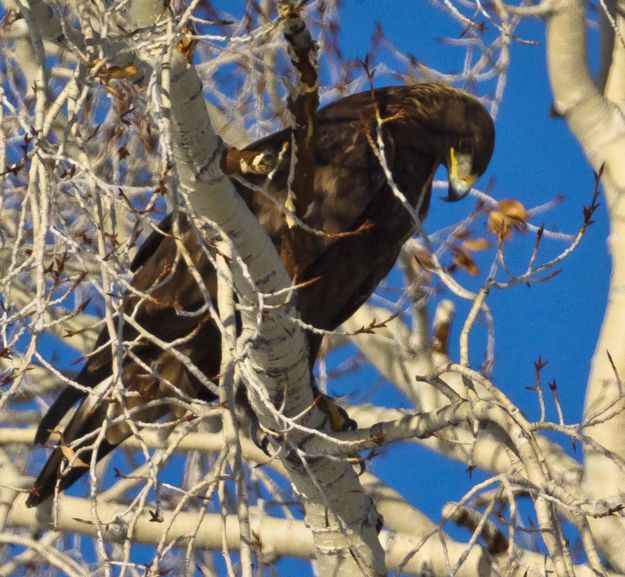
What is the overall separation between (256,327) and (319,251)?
1123 millimetres

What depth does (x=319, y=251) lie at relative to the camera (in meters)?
3.37

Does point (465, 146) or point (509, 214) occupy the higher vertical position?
point (465, 146)

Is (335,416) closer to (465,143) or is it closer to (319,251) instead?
(319,251)

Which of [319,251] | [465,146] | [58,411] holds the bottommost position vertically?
[58,411]

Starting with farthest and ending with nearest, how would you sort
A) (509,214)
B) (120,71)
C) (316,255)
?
(316,255) → (509,214) → (120,71)

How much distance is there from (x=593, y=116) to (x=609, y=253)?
1.60 ft

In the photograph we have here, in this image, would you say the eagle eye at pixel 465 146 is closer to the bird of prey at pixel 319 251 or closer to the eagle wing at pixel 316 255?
the bird of prey at pixel 319 251

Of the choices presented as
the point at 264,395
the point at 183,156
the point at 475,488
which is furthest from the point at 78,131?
the point at 475,488

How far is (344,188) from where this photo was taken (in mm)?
3572

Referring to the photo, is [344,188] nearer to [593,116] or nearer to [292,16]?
[593,116]

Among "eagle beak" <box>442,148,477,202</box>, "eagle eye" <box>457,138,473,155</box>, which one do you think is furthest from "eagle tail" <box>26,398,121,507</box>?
"eagle eye" <box>457,138,473,155</box>

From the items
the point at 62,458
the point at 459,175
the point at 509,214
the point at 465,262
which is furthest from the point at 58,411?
the point at 459,175

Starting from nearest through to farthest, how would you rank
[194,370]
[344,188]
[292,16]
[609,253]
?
1. [292,16]
2. [194,370]
3. [344,188]
4. [609,253]

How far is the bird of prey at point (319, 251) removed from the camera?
134 inches
